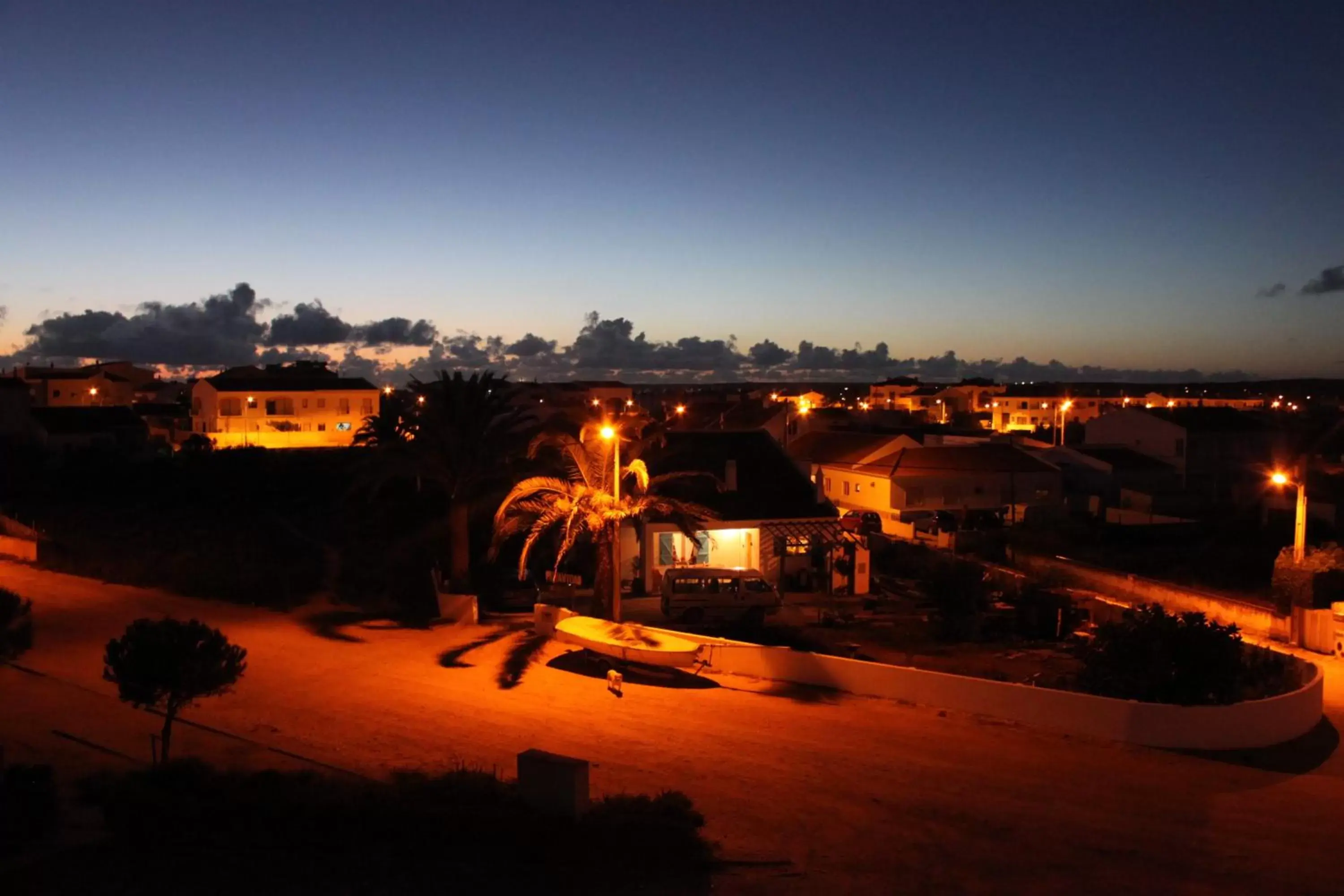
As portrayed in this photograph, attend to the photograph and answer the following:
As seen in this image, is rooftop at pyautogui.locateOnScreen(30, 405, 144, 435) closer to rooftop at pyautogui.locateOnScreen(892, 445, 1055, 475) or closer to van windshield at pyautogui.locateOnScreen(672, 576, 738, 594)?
rooftop at pyautogui.locateOnScreen(892, 445, 1055, 475)

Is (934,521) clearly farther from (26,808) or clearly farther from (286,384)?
(286,384)

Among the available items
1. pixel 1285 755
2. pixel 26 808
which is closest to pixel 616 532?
pixel 1285 755

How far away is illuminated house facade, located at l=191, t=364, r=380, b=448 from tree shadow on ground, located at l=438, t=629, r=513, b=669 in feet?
165

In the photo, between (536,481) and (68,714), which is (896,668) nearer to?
(536,481)

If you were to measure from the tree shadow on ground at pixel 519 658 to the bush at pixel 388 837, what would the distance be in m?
7.41

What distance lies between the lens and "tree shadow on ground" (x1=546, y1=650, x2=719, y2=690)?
65.7 ft

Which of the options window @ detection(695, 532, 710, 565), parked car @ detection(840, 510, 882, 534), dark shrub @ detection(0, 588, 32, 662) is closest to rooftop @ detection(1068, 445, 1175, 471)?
parked car @ detection(840, 510, 882, 534)

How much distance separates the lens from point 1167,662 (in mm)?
17266

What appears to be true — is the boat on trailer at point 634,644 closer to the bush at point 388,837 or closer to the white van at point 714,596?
the white van at point 714,596

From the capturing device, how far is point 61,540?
3584 cm

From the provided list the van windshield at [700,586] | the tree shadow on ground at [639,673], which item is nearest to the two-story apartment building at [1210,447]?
the van windshield at [700,586]

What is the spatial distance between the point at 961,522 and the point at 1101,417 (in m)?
30.1

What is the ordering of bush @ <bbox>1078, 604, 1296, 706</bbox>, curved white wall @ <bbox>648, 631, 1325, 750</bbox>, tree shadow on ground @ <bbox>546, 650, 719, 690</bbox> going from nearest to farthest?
curved white wall @ <bbox>648, 631, 1325, 750</bbox>, bush @ <bbox>1078, 604, 1296, 706</bbox>, tree shadow on ground @ <bbox>546, 650, 719, 690</bbox>

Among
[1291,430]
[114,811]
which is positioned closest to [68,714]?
[114,811]
